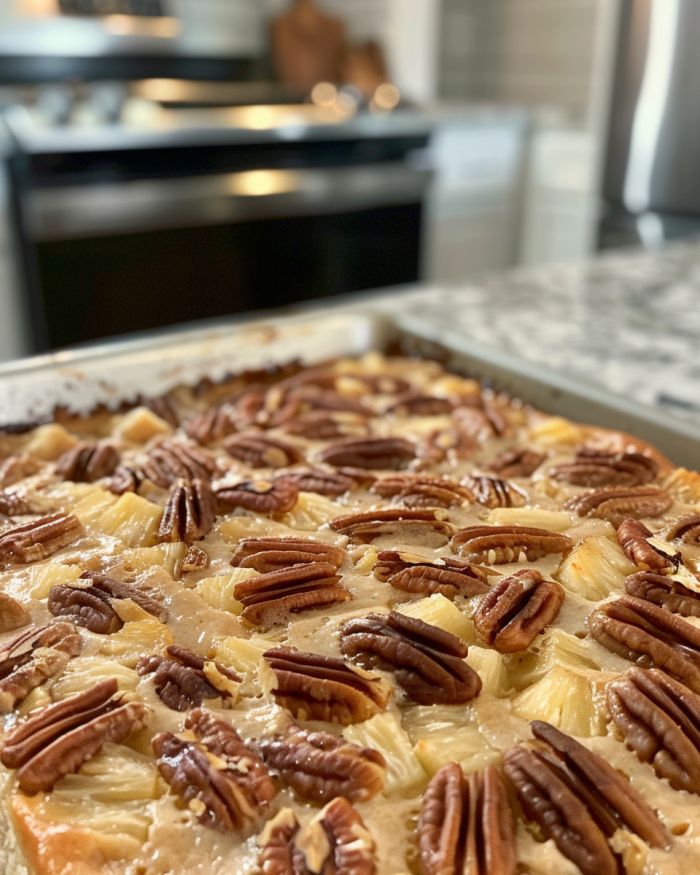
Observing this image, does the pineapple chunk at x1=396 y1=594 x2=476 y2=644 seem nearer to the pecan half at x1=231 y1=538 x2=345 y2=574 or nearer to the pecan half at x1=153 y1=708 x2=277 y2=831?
the pecan half at x1=231 y1=538 x2=345 y2=574

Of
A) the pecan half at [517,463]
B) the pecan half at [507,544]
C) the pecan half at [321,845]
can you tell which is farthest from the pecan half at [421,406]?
the pecan half at [321,845]

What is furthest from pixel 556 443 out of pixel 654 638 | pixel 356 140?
pixel 356 140

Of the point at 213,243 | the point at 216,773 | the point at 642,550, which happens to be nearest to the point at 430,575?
the point at 642,550

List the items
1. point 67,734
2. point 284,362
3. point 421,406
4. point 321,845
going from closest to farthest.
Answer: point 321,845 < point 67,734 < point 421,406 < point 284,362

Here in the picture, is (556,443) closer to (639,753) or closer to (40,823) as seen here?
(639,753)

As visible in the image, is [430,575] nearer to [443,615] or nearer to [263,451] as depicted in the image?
[443,615]

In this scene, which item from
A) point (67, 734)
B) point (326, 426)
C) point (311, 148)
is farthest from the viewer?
point (311, 148)

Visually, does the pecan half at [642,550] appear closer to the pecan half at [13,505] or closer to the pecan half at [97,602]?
the pecan half at [97,602]
